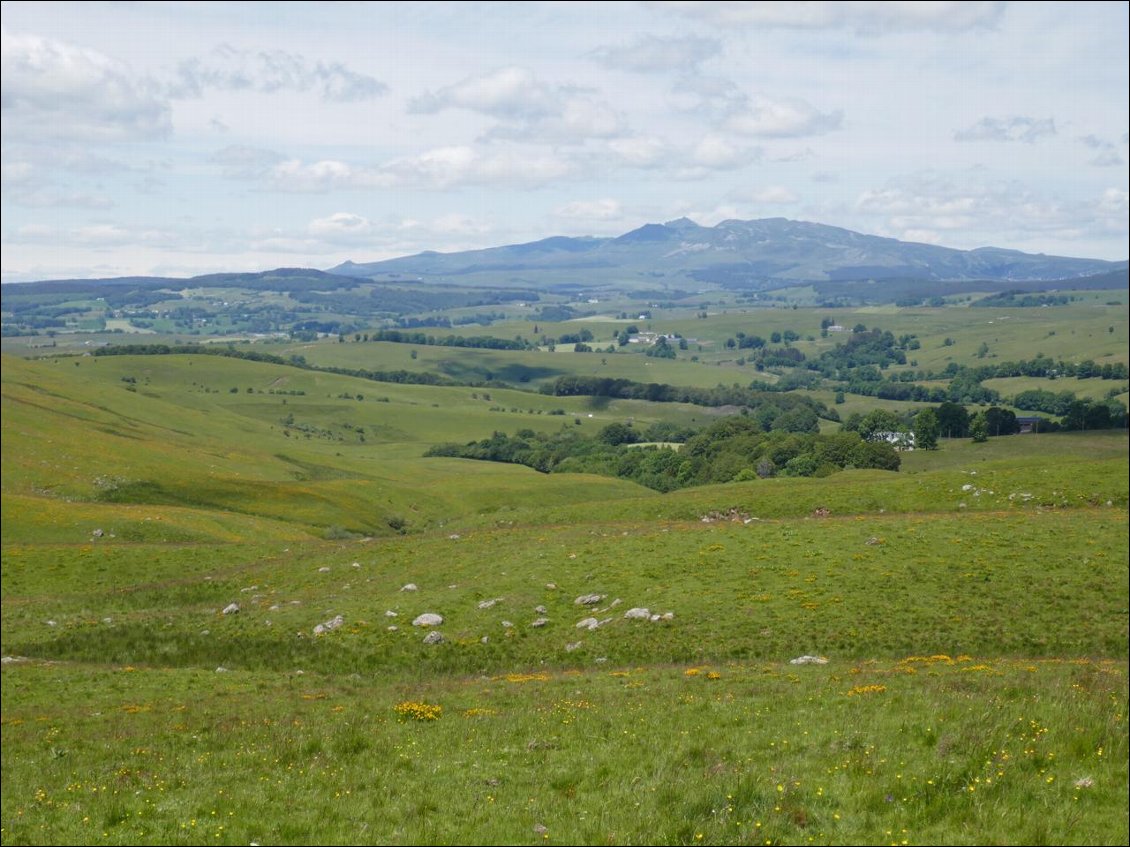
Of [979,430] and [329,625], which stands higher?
[329,625]

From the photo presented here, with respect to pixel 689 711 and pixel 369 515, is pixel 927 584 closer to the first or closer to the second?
pixel 689 711

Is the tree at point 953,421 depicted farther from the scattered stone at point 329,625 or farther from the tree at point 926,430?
the scattered stone at point 329,625

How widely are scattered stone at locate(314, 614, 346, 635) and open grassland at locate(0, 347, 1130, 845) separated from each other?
1.14ft

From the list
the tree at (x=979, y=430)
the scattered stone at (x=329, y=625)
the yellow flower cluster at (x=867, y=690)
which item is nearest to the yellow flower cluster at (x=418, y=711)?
the yellow flower cluster at (x=867, y=690)

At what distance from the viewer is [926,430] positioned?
430 feet

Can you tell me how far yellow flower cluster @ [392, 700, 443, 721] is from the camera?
2811 centimetres

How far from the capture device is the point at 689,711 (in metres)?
25.8

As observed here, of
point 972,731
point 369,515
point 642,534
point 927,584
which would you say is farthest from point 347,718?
point 369,515

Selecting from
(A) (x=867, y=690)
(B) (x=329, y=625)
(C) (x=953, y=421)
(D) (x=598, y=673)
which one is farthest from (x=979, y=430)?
(A) (x=867, y=690)

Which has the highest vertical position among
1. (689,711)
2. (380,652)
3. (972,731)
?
(972,731)

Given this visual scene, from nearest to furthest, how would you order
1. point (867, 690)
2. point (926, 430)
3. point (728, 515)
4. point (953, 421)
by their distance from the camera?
point (867, 690)
point (728, 515)
point (926, 430)
point (953, 421)

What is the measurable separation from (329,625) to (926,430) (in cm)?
10630

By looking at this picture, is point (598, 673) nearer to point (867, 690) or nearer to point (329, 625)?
point (867, 690)

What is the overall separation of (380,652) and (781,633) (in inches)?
680
